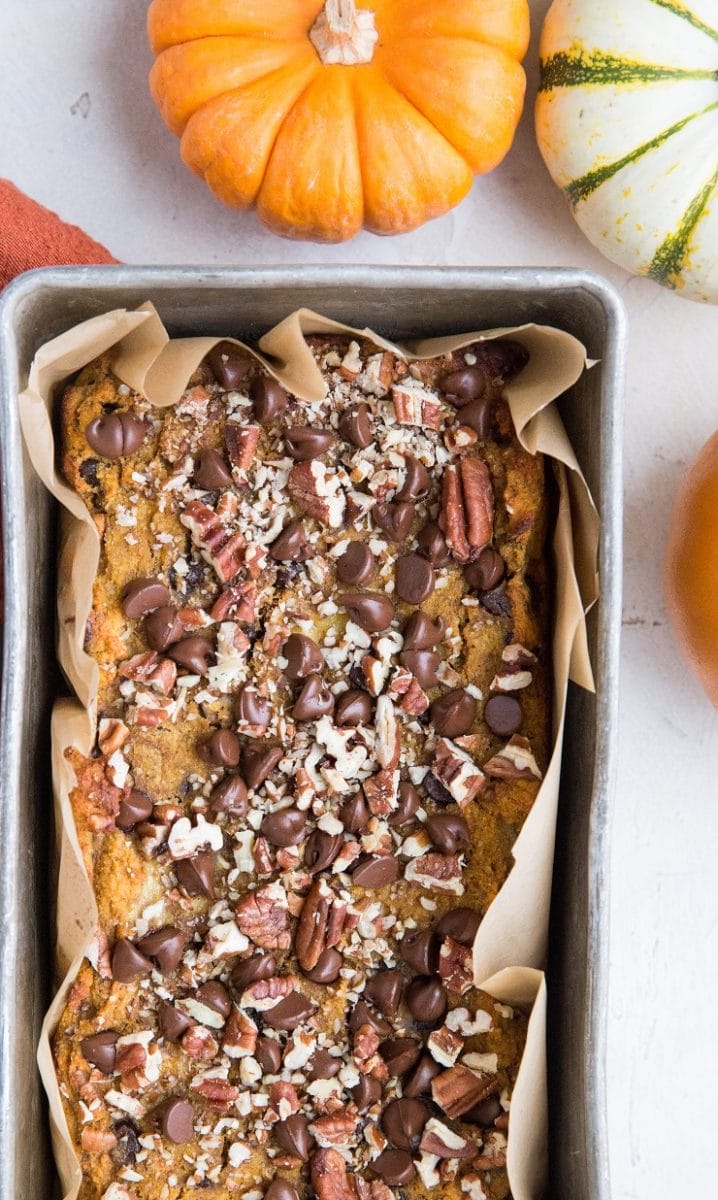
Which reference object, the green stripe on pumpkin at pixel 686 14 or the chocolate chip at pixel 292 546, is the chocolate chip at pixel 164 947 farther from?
the green stripe on pumpkin at pixel 686 14

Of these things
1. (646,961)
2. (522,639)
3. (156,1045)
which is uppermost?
(522,639)

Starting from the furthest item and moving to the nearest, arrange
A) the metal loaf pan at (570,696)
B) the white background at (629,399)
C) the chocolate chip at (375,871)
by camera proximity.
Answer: the white background at (629,399) < the chocolate chip at (375,871) < the metal loaf pan at (570,696)

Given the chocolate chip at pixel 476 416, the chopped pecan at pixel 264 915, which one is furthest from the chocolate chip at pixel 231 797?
the chocolate chip at pixel 476 416

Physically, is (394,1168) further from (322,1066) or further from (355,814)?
(355,814)

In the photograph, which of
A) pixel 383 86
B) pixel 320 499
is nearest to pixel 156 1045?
pixel 320 499

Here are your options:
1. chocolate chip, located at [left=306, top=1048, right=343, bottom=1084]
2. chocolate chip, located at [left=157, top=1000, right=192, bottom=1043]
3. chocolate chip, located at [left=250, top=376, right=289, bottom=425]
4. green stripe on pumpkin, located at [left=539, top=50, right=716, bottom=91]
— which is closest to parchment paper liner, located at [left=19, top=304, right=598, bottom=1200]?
chocolate chip, located at [left=250, top=376, right=289, bottom=425]

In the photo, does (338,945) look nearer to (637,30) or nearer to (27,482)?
(27,482)
